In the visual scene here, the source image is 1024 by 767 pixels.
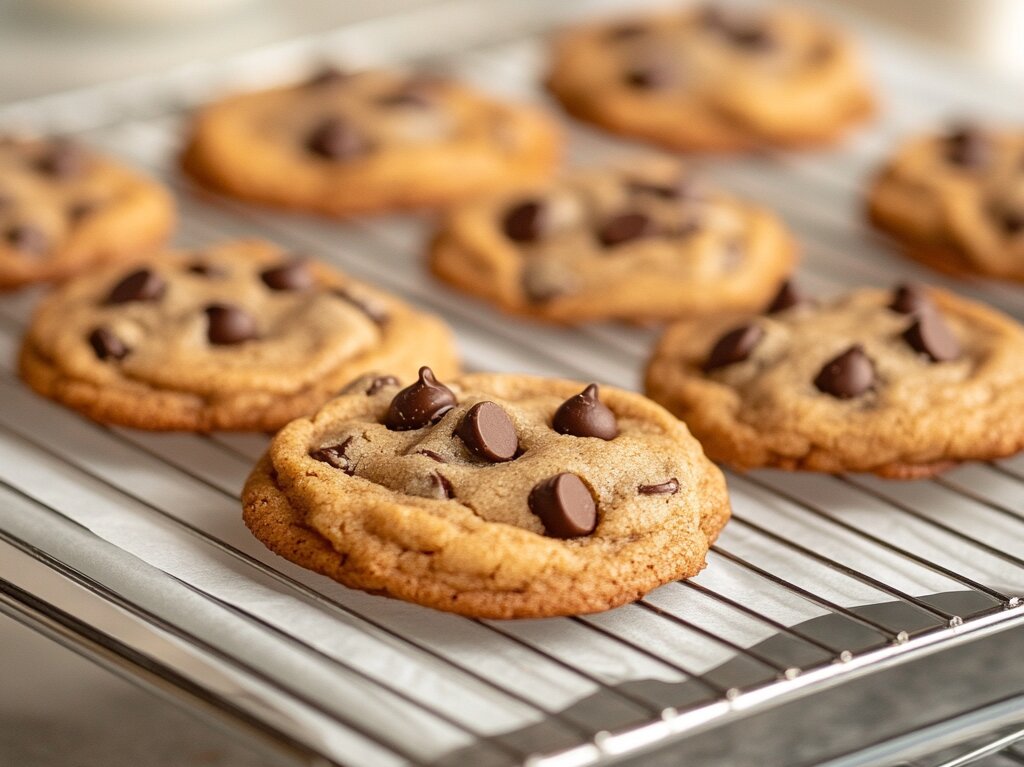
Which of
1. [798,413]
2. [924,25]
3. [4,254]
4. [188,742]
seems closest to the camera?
[188,742]

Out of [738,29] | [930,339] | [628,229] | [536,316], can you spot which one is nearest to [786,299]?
[930,339]

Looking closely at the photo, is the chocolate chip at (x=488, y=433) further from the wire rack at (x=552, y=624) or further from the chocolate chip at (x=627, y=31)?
the chocolate chip at (x=627, y=31)

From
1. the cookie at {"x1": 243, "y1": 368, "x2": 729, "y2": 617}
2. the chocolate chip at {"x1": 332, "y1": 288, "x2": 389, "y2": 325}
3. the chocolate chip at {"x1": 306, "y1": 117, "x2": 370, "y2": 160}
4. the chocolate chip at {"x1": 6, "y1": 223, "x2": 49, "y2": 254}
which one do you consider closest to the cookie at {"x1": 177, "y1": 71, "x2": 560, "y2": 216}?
the chocolate chip at {"x1": 306, "y1": 117, "x2": 370, "y2": 160}

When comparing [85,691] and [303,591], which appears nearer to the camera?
[303,591]

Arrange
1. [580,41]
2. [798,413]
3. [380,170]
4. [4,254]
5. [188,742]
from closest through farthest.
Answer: [188,742] < [798,413] < [4,254] < [380,170] < [580,41]

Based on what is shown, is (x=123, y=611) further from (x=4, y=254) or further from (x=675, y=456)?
(x=4, y=254)

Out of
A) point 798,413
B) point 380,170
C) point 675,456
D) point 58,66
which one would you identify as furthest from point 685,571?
point 58,66

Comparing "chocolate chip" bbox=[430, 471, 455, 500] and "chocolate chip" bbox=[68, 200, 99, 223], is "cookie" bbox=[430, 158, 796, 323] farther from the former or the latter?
"chocolate chip" bbox=[430, 471, 455, 500]
